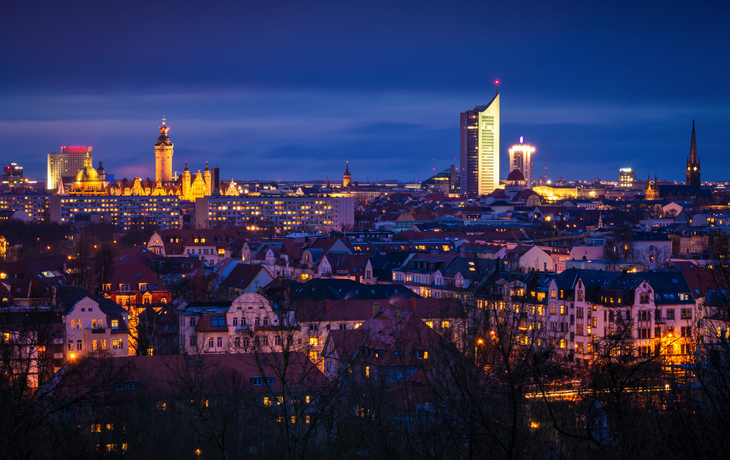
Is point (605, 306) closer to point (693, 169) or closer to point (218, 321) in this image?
point (218, 321)

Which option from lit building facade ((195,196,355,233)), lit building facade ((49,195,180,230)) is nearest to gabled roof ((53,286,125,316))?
lit building facade ((195,196,355,233))

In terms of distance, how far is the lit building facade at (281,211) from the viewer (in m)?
138

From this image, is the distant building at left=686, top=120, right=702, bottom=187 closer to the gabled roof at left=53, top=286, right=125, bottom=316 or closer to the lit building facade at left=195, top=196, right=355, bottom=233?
the lit building facade at left=195, top=196, right=355, bottom=233

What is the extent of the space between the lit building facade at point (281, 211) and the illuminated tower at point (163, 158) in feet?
157

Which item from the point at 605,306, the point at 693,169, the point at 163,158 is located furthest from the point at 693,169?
the point at 605,306

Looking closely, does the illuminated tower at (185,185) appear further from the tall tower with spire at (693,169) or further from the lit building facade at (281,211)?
the tall tower with spire at (693,169)

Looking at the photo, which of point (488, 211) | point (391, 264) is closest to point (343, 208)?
point (488, 211)

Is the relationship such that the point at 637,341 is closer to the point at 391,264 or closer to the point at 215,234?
the point at 391,264

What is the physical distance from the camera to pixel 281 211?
142 m

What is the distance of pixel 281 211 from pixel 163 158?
52692mm

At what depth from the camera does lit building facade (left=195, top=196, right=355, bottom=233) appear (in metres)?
138

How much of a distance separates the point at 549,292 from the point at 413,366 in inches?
660

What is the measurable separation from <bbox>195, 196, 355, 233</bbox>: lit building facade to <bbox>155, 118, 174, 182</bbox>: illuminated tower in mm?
47735

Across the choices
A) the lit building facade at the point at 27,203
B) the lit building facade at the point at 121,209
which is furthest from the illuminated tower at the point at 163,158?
the lit building facade at the point at 121,209
